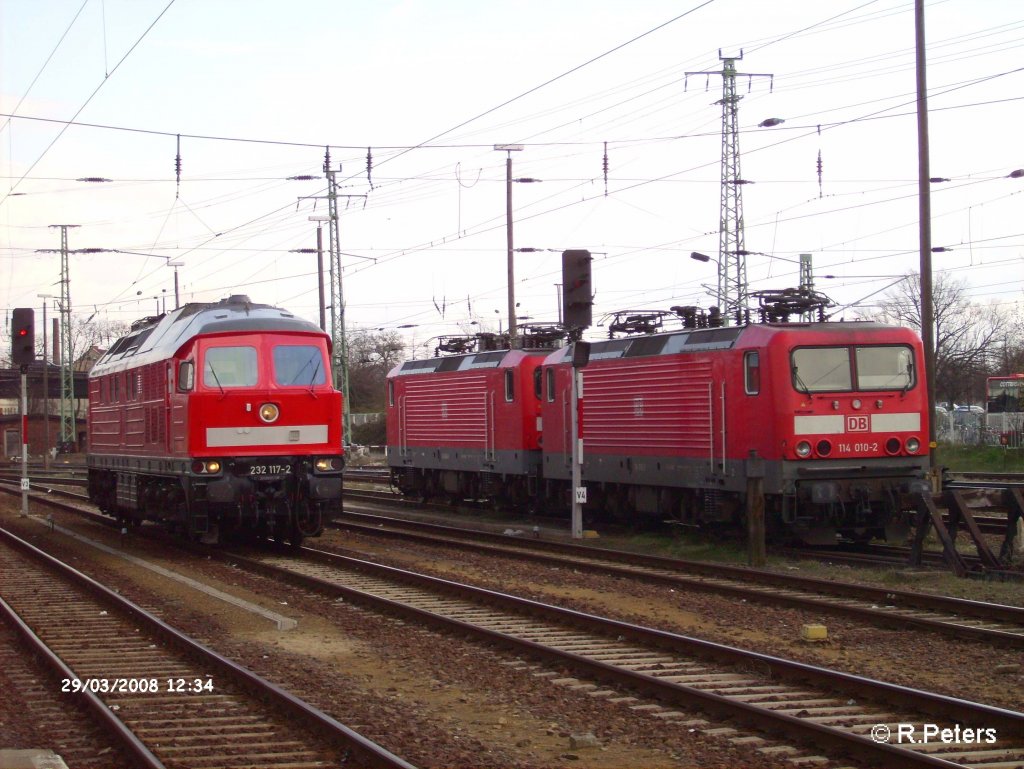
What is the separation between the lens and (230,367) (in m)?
17.9

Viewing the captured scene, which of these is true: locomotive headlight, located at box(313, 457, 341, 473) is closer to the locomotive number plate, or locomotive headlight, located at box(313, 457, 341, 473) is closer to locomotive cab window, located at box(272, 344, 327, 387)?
the locomotive number plate

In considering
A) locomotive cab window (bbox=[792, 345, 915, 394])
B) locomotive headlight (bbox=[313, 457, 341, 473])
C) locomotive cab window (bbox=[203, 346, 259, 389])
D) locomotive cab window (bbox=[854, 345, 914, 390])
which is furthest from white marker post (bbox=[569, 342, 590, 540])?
locomotive cab window (bbox=[203, 346, 259, 389])

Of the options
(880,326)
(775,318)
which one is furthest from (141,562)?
(880,326)

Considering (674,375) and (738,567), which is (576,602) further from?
(674,375)

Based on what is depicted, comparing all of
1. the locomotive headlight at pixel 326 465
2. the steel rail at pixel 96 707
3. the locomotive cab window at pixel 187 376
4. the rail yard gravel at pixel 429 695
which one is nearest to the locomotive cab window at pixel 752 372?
the locomotive headlight at pixel 326 465

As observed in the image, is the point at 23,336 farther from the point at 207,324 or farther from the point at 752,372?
the point at 752,372

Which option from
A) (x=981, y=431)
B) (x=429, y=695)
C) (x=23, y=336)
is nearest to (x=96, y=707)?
(x=429, y=695)

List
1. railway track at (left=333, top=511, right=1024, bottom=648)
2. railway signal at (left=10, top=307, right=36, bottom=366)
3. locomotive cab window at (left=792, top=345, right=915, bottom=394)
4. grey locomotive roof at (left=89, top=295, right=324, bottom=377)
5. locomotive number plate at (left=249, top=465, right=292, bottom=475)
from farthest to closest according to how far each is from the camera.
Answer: railway signal at (left=10, top=307, right=36, bottom=366), grey locomotive roof at (left=89, top=295, right=324, bottom=377), locomotive number plate at (left=249, top=465, right=292, bottom=475), locomotive cab window at (left=792, top=345, right=915, bottom=394), railway track at (left=333, top=511, right=1024, bottom=648)

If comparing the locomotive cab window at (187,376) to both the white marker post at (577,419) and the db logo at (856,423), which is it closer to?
the white marker post at (577,419)

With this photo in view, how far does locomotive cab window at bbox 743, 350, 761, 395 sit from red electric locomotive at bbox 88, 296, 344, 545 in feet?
19.7

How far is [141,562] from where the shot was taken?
1750cm

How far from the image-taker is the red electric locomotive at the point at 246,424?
57.5 ft

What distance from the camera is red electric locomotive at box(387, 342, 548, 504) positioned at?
25.5 m

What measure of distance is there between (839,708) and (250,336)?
1194cm
